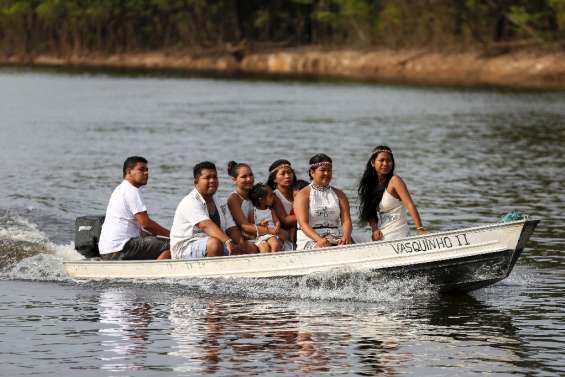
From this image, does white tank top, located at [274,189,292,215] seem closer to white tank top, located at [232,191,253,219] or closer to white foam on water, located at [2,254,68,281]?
white tank top, located at [232,191,253,219]

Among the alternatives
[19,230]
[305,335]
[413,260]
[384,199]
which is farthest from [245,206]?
[19,230]

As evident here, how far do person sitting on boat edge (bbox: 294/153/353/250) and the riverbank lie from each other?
52174 mm

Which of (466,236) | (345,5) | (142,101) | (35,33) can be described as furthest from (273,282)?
(35,33)

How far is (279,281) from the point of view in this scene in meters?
15.2

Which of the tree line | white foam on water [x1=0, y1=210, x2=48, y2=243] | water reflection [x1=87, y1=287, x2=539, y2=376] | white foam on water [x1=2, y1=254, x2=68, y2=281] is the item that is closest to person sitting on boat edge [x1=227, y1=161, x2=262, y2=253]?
water reflection [x1=87, y1=287, x2=539, y2=376]

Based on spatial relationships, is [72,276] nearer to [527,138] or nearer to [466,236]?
[466,236]

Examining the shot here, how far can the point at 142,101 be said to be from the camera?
196 ft

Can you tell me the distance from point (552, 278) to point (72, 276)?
5.98m

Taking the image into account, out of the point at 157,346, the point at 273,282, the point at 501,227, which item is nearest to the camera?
the point at 157,346

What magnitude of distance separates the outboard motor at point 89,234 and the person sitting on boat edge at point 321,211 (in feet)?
9.07

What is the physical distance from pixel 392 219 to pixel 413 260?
2.69 ft

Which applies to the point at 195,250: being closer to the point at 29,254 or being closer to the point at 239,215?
the point at 239,215

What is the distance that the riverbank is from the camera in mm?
71688

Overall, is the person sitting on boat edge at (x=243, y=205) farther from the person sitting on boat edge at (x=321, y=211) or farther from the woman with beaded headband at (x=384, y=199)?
the woman with beaded headband at (x=384, y=199)
